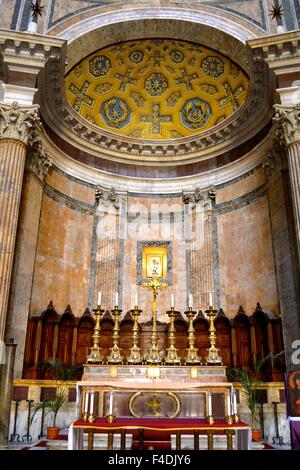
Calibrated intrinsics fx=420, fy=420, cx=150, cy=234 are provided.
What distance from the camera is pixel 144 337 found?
47.6 ft

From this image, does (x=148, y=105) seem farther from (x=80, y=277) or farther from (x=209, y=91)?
(x=80, y=277)

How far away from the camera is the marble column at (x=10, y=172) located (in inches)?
389

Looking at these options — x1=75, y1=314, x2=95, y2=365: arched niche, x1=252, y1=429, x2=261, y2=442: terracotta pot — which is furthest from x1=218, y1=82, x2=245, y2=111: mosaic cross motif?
x1=252, y1=429, x2=261, y2=442: terracotta pot

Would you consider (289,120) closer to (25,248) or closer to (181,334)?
(181,334)

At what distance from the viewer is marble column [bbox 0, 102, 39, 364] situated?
9891 mm

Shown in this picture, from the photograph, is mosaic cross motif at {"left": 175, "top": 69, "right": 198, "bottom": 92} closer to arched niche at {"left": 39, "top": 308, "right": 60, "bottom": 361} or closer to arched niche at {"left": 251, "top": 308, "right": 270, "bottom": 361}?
arched niche at {"left": 251, "top": 308, "right": 270, "bottom": 361}

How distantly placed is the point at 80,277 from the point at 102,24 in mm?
9084

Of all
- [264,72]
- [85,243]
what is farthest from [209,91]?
[85,243]

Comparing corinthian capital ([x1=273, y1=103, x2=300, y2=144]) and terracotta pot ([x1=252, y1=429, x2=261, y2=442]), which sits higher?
corinthian capital ([x1=273, y1=103, x2=300, y2=144])

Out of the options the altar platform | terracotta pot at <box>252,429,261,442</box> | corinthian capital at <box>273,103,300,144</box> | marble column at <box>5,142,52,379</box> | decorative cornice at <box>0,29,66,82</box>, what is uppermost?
decorative cornice at <box>0,29,66,82</box>

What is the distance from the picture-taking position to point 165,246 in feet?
53.9

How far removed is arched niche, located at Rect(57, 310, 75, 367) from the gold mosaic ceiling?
26.9 ft

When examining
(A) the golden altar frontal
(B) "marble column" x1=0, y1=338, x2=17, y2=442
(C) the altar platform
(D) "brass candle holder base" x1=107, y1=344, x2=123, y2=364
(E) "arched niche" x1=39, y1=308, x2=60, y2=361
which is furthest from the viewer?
(E) "arched niche" x1=39, y1=308, x2=60, y2=361

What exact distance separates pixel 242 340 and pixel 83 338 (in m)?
5.14
